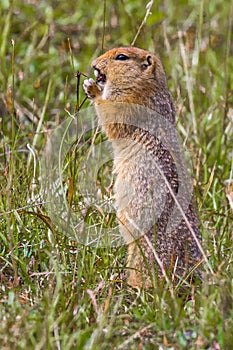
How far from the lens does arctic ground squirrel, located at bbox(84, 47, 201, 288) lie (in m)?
3.16

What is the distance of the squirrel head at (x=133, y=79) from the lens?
136 inches

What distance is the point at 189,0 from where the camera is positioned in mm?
6094

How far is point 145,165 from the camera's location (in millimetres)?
3281

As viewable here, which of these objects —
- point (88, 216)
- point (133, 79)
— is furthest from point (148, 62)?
point (88, 216)

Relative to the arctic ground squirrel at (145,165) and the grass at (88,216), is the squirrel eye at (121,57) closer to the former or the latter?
the arctic ground squirrel at (145,165)

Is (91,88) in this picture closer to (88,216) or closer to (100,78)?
(100,78)

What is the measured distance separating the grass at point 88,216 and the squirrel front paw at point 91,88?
106mm

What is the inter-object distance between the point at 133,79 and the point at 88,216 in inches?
25.5

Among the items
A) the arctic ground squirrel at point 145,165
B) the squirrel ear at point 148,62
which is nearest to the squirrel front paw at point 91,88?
the arctic ground squirrel at point 145,165

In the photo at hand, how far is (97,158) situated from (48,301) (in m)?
1.62

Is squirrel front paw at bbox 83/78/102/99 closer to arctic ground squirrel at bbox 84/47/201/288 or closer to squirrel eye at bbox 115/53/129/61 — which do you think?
arctic ground squirrel at bbox 84/47/201/288

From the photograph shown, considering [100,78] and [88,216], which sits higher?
[100,78]

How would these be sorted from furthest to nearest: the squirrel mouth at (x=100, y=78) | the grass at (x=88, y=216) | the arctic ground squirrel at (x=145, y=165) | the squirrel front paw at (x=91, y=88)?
the squirrel mouth at (x=100, y=78)
the squirrel front paw at (x=91, y=88)
the arctic ground squirrel at (x=145, y=165)
the grass at (x=88, y=216)

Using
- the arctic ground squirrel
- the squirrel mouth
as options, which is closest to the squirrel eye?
the arctic ground squirrel
